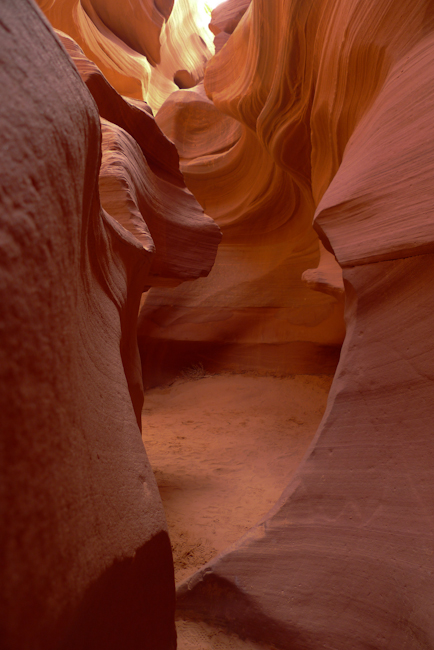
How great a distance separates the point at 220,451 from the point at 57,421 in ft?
13.1

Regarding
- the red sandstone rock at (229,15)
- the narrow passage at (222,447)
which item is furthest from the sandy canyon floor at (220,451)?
the red sandstone rock at (229,15)

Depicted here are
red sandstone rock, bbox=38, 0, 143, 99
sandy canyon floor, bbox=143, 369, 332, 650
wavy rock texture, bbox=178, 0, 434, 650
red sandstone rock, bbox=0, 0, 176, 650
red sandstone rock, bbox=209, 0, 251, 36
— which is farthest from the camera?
red sandstone rock, bbox=38, 0, 143, 99

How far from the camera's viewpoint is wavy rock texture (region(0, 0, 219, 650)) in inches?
24.4

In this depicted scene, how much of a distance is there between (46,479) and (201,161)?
7.59 meters

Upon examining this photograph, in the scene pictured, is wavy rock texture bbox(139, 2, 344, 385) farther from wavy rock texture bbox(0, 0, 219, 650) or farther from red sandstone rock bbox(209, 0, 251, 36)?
wavy rock texture bbox(0, 0, 219, 650)

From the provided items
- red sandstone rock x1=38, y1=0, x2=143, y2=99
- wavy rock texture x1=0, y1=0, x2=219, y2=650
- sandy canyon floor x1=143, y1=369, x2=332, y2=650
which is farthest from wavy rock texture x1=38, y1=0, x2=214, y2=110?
wavy rock texture x1=0, y1=0, x2=219, y2=650

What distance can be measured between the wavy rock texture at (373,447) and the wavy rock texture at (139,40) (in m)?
7.70

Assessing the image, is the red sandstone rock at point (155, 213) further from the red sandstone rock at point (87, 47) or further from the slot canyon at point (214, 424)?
the red sandstone rock at point (87, 47)

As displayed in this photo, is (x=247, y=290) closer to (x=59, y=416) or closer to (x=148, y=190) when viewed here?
(x=148, y=190)

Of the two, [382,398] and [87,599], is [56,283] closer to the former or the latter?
[87,599]

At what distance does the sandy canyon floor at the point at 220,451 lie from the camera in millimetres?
2678

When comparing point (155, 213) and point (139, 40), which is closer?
point (155, 213)

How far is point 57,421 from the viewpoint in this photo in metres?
0.75

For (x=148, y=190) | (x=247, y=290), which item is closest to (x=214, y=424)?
(x=247, y=290)
